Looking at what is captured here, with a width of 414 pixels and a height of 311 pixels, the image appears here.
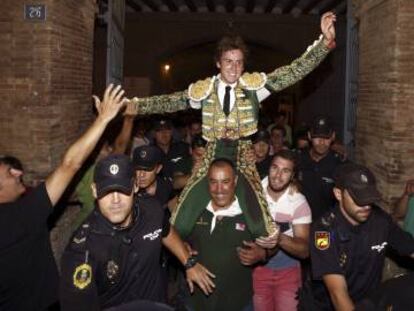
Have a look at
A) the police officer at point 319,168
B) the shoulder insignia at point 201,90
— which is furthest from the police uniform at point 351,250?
the police officer at point 319,168

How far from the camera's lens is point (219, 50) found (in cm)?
450

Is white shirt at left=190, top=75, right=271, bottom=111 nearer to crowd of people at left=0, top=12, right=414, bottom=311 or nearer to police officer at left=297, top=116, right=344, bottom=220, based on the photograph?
crowd of people at left=0, top=12, right=414, bottom=311

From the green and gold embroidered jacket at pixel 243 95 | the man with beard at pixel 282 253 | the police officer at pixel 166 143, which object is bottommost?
the man with beard at pixel 282 253

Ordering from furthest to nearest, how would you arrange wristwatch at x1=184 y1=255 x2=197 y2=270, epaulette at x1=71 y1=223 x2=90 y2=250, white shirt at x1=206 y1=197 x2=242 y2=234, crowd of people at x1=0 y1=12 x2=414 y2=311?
1. white shirt at x1=206 y1=197 x2=242 y2=234
2. wristwatch at x1=184 y1=255 x2=197 y2=270
3. crowd of people at x1=0 y1=12 x2=414 y2=311
4. epaulette at x1=71 y1=223 x2=90 y2=250

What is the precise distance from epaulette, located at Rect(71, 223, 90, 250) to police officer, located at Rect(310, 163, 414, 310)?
137cm

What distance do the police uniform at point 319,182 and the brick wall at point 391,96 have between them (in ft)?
2.65

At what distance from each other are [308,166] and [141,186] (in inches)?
79.3

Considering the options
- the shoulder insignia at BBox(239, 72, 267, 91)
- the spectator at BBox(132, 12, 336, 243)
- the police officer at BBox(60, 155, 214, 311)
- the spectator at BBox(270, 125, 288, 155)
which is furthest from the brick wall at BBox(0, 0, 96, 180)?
the police officer at BBox(60, 155, 214, 311)

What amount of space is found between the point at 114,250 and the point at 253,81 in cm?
224

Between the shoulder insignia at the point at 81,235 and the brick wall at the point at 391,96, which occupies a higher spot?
the brick wall at the point at 391,96

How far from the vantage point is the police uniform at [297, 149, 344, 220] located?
5.66 m

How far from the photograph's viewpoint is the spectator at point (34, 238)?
10.7 feet

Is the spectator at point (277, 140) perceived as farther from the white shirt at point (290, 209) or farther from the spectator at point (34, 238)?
the spectator at point (34, 238)

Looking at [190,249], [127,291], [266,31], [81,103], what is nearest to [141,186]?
[190,249]
